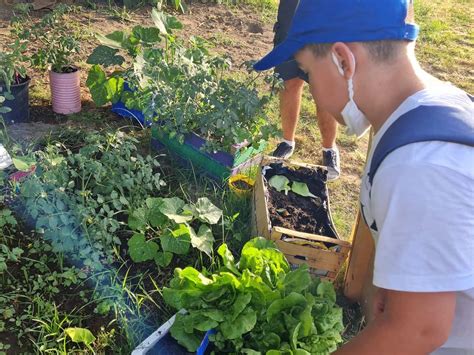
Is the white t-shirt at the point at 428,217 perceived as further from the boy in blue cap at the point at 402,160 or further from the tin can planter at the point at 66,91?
the tin can planter at the point at 66,91

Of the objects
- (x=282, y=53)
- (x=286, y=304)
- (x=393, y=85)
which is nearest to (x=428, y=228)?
(x=393, y=85)

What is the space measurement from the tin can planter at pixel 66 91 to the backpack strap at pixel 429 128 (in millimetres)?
2759

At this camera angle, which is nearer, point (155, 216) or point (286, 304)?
point (286, 304)

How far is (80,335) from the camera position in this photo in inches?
87.2

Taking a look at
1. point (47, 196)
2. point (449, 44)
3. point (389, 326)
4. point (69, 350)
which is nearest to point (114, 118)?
point (47, 196)

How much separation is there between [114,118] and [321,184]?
5.42 feet

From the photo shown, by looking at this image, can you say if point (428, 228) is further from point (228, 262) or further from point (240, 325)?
point (228, 262)

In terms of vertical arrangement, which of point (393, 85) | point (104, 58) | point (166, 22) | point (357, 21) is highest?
point (357, 21)

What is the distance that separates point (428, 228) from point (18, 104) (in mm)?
2986

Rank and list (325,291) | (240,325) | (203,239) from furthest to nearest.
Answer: (203,239) → (325,291) → (240,325)

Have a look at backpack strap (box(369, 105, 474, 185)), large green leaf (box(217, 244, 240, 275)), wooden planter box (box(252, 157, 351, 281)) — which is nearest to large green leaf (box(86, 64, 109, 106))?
wooden planter box (box(252, 157, 351, 281))

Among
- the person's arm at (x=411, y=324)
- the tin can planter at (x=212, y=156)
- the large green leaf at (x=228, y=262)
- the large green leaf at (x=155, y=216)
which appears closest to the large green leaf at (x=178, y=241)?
the large green leaf at (x=155, y=216)

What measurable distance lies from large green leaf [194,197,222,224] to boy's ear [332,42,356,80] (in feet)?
4.32

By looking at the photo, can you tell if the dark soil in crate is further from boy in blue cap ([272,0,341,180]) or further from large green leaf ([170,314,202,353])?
large green leaf ([170,314,202,353])
